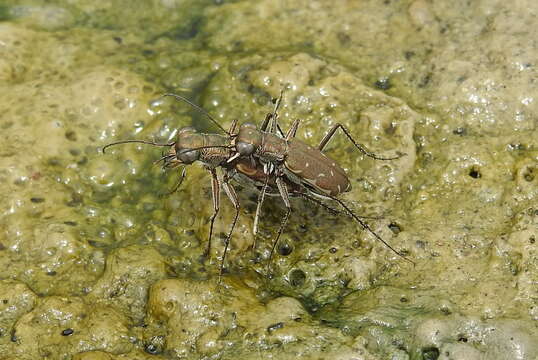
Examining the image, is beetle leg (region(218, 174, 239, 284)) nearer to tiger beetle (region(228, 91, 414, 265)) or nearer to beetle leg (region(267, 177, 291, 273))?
tiger beetle (region(228, 91, 414, 265))

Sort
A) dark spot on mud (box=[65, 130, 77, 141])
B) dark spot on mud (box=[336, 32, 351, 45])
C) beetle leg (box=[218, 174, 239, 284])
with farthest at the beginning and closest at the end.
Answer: dark spot on mud (box=[336, 32, 351, 45]), dark spot on mud (box=[65, 130, 77, 141]), beetle leg (box=[218, 174, 239, 284])

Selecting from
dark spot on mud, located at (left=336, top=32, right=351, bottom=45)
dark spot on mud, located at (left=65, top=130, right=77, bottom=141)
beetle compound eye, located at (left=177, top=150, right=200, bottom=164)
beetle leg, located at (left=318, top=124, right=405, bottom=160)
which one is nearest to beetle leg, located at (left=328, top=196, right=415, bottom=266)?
beetle leg, located at (left=318, top=124, right=405, bottom=160)

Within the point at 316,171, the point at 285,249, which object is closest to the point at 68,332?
the point at 285,249

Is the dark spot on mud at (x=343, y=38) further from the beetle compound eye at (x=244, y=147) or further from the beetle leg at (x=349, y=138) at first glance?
the beetle compound eye at (x=244, y=147)

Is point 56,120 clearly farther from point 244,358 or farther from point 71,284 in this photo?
point 244,358

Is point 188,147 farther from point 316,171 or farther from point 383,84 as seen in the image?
point 383,84

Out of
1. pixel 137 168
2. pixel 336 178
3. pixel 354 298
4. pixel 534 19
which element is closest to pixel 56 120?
pixel 137 168

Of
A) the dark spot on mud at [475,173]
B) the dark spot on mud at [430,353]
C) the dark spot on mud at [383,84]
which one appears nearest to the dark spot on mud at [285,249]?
the dark spot on mud at [430,353]
